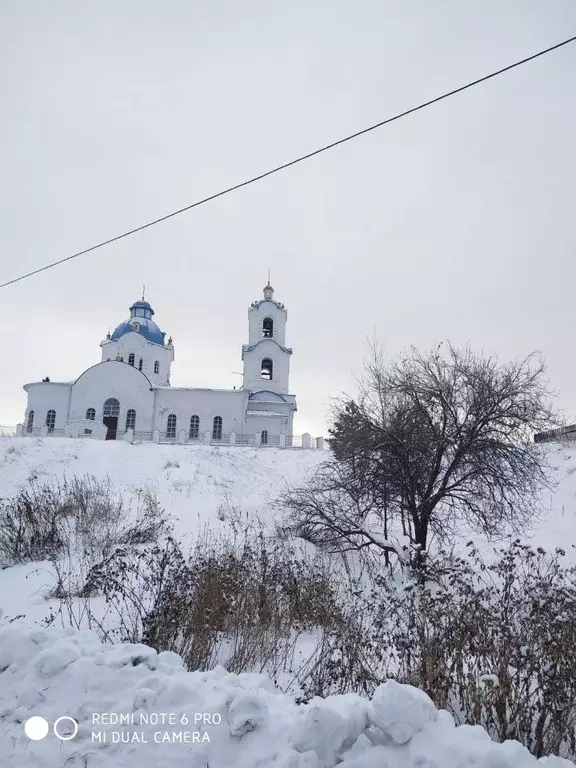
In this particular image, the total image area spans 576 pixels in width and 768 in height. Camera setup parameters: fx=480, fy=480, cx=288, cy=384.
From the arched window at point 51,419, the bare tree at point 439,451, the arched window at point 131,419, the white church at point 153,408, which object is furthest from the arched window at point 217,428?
the bare tree at point 439,451

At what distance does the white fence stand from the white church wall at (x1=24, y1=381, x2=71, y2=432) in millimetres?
1287

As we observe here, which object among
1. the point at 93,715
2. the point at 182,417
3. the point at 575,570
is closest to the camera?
the point at 93,715

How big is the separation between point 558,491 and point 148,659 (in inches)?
560

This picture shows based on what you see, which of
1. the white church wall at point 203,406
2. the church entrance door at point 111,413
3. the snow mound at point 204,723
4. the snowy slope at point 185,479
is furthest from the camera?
the white church wall at point 203,406

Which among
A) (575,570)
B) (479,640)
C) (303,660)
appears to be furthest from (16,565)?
(575,570)

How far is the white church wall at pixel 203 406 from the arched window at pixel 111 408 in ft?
8.92

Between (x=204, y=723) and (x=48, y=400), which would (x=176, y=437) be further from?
(x=204, y=723)

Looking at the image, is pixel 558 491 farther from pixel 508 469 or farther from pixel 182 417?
pixel 182 417

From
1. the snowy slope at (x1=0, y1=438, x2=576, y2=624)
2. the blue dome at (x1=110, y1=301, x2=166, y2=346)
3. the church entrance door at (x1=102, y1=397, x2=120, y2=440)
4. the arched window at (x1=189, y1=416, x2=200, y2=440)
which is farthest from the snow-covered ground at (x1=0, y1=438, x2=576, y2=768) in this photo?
the blue dome at (x1=110, y1=301, x2=166, y2=346)

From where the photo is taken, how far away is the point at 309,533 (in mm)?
10438

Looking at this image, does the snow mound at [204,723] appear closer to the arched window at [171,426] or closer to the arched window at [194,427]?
the arched window at [194,427]

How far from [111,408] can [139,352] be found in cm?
675

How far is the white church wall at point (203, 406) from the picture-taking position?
112 feet

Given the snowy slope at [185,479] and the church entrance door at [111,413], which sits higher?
the church entrance door at [111,413]
